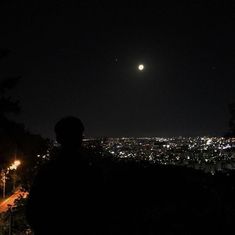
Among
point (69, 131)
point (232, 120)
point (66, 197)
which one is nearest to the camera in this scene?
point (66, 197)

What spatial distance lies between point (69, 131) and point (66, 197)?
1.47 feet

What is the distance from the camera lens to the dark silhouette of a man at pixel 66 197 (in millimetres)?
2453

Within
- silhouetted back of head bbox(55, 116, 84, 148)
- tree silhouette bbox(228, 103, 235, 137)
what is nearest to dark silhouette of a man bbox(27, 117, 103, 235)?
silhouetted back of head bbox(55, 116, 84, 148)

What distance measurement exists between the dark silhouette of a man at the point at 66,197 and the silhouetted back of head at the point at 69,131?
0.22 feet

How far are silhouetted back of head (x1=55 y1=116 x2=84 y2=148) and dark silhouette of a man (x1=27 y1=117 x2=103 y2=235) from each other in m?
0.07

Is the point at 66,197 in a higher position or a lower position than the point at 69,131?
lower

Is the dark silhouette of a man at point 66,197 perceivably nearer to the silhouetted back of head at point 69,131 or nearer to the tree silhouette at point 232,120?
the silhouetted back of head at point 69,131

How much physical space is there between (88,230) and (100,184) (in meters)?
0.30

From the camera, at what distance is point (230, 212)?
40.7ft

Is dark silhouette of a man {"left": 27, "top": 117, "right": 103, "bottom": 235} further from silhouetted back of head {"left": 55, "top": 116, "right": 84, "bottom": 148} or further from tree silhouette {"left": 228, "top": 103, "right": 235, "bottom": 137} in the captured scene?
tree silhouette {"left": 228, "top": 103, "right": 235, "bottom": 137}

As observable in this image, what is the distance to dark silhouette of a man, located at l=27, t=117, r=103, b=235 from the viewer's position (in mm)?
2453

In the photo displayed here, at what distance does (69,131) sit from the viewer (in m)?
2.67

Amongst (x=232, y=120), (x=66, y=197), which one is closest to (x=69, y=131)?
(x=66, y=197)

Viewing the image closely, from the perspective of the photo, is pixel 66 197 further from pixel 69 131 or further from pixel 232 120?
pixel 232 120
